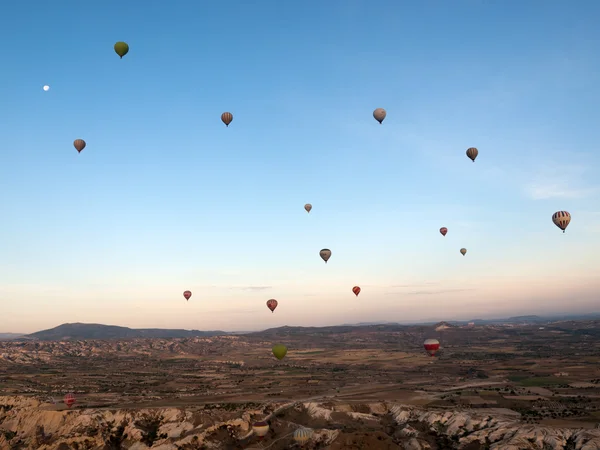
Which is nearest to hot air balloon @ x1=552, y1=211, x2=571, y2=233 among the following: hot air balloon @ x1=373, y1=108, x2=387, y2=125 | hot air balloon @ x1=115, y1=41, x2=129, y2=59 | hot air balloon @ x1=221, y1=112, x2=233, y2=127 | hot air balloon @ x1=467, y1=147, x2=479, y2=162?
hot air balloon @ x1=467, y1=147, x2=479, y2=162

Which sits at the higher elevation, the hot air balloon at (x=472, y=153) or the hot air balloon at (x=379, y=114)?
the hot air balloon at (x=379, y=114)

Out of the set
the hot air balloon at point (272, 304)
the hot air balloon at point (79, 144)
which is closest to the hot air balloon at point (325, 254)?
the hot air balloon at point (272, 304)

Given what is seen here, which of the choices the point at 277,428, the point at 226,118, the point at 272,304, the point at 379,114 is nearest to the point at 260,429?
the point at 277,428

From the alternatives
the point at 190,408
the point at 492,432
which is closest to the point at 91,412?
the point at 190,408

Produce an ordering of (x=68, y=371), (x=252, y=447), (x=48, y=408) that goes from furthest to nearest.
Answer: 1. (x=68, y=371)
2. (x=48, y=408)
3. (x=252, y=447)

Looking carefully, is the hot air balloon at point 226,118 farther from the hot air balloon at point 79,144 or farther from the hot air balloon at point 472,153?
the hot air balloon at point 472,153

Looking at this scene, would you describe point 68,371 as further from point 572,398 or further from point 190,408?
point 572,398

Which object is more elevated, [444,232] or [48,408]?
[444,232]
